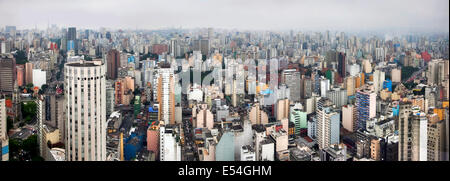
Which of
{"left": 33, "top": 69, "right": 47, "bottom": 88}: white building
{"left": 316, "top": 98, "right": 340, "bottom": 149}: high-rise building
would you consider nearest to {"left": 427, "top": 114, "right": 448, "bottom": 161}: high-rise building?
{"left": 316, "top": 98, "right": 340, "bottom": 149}: high-rise building

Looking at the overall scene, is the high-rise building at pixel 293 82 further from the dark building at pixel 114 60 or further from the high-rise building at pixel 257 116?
the dark building at pixel 114 60

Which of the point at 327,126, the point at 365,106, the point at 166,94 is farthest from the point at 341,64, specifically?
the point at 166,94

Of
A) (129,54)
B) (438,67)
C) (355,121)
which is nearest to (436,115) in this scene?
(438,67)

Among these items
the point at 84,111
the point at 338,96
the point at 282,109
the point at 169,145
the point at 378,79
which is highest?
the point at 378,79

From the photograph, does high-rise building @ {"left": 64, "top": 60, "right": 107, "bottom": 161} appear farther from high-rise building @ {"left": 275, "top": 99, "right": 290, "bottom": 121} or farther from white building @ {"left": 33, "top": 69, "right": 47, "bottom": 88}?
white building @ {"left": 33, "top": 69, "right": 47, "bottom": 88}

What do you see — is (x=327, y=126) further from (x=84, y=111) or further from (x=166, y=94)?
(x=84, y=111)
